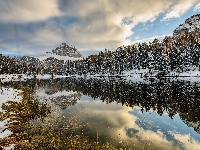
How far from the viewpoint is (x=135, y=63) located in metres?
128

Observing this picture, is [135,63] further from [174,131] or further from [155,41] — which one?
[174,131]

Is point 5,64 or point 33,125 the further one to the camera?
point 5,64

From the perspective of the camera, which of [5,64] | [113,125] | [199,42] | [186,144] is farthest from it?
[5,64]

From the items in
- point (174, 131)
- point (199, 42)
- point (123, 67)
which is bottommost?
point (174, 131)

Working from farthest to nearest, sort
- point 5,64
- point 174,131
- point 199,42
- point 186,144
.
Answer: point 5,64 → point 199,42 → point 174,131 → point 186,144

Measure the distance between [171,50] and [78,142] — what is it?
102 m

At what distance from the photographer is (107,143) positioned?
14172 millimetres

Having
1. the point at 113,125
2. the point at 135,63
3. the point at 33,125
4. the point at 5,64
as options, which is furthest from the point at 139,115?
the point at 5,64

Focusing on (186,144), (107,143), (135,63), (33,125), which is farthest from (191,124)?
(135,63)

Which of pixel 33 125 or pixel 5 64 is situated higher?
pixel 5 64

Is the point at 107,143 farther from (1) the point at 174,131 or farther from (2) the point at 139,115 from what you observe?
(2) the point at 139,115

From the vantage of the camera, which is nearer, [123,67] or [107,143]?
[107,143]

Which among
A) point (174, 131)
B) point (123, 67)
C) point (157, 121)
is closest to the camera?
point (174, 131)

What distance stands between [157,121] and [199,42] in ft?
299
